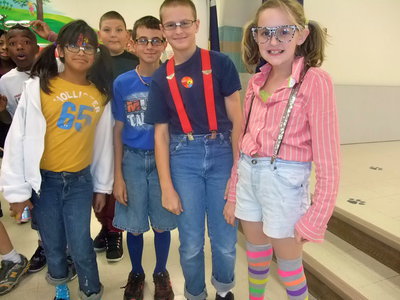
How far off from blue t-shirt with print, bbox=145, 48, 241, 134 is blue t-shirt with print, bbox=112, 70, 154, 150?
0.16 metres

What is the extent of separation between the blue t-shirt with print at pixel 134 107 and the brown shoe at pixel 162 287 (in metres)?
0.73

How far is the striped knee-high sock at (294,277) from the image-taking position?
3.64 ft

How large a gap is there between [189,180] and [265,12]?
0.67m

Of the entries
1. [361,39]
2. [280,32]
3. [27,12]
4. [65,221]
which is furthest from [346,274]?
[27,12]

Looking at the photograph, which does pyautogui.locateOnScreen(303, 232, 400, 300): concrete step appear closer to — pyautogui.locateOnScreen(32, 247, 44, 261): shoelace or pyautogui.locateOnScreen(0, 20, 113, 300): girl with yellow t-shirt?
pyautogui.locateOnScreen(0, 20, 113, 300): girl with yellow t-shirt

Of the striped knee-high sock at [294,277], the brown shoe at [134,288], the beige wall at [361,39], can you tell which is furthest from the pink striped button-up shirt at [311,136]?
the beige wall at [361,39]

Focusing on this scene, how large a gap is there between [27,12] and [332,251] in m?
4.22

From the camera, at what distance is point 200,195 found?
130cm

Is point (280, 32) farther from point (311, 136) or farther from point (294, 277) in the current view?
point (294, 277)

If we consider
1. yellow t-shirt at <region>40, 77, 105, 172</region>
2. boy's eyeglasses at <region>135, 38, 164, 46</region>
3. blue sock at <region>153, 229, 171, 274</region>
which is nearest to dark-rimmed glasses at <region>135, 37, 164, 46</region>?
boy's eyeglasses at <region>135, 38, 164, 46</region>

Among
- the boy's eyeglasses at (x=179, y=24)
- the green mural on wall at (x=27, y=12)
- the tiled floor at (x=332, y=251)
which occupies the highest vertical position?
the green mural on wall at (x=27, y=12)

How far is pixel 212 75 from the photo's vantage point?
1.24m

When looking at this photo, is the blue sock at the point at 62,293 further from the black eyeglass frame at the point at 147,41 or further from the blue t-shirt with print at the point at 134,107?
the black eyeglass frame at the point at 147,41

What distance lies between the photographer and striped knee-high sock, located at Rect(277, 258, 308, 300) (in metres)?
1.11
